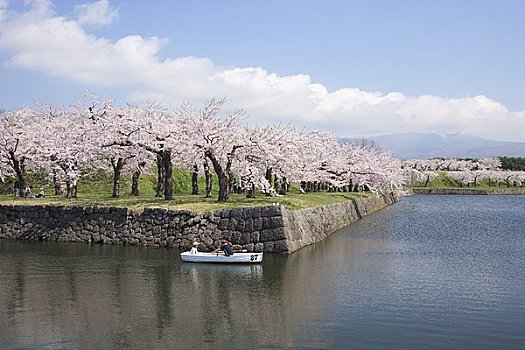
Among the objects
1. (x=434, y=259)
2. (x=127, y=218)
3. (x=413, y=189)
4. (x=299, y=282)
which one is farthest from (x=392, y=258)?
(x=413, y=189)

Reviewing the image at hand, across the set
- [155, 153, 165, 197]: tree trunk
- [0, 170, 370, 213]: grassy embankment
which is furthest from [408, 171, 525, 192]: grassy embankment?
[155, 153, 165, 197]: tree trunk

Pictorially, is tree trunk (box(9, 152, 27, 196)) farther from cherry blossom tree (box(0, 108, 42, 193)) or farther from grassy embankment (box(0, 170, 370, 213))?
grassy embankment (box(0, 170, 370, 213))

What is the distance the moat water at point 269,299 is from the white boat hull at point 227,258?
1.40 ft

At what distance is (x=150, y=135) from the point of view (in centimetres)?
2955

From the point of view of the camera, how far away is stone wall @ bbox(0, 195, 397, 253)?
81.8 ft

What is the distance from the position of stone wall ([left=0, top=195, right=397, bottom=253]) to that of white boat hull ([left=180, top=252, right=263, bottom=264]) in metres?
2.60

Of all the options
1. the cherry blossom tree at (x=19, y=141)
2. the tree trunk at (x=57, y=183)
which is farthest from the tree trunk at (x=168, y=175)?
the cherry blossom tree at (x=19, y=141)

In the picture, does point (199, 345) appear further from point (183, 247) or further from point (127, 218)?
point (127, 218)

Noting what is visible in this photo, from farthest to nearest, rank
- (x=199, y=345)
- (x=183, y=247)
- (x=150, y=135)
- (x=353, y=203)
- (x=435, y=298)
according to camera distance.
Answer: (x=353, y=203), (x=150, y=135), (x=183, y=247), (x=435, y=298), (x=199, y=345)

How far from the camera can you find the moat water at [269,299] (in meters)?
12.8

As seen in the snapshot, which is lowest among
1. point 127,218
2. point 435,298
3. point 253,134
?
point 435,298

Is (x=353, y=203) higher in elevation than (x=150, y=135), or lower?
lower

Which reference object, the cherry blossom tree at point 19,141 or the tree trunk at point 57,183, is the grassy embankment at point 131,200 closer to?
the tree trunk at point 57,183

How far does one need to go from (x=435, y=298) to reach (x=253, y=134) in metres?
16.3
